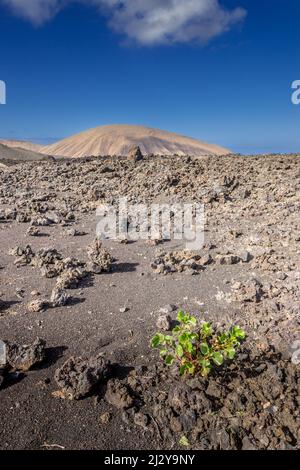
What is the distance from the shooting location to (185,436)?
235 cm

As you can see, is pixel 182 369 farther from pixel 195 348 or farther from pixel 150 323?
pixel 150 323

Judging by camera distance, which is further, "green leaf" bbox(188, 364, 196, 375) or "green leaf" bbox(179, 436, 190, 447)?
"green leaf" bbox(188, 364, 196, 375)

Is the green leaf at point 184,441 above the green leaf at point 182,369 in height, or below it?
below

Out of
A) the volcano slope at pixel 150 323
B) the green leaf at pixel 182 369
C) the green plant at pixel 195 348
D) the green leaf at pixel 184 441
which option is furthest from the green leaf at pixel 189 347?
the green leaf at pixel 184 441

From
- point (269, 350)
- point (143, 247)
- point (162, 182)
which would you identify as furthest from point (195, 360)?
point (162, 182)

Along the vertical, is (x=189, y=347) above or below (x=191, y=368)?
above

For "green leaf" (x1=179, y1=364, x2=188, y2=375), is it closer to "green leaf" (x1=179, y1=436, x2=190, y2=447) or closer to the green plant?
the green plant

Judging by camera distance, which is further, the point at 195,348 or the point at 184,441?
the point at 195,348

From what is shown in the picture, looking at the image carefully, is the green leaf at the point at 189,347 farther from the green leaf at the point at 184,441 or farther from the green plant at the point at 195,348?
the green leaf at the point at 184,441

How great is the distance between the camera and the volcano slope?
7.78 feet

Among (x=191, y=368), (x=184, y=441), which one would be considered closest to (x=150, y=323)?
(x=191, y=368)

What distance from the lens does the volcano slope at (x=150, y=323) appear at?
2.37 m

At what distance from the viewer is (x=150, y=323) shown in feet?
11.4

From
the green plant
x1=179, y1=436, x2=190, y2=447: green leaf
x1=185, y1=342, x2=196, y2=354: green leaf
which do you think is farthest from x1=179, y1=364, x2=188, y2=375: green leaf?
x1=179, y1=436, x2=190, y2=447: green leaf
